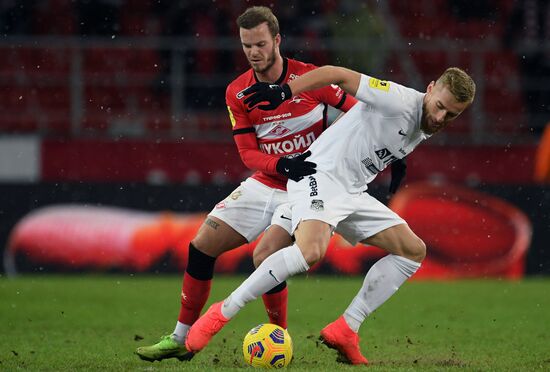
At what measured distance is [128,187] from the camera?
12648mm

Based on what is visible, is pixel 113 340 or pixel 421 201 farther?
pixel 421 201

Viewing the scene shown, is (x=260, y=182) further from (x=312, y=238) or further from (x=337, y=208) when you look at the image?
(x=312, y=238)

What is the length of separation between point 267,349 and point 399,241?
1.06 metres

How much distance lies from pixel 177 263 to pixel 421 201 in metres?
3.09

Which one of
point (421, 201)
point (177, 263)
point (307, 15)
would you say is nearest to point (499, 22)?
point (307, 15)

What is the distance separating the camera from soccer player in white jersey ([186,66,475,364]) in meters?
5.78

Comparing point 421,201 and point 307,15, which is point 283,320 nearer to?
point 421,201

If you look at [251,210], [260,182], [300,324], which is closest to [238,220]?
[251,210]

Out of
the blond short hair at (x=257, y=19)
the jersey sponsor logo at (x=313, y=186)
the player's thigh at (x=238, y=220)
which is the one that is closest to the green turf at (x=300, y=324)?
the player's thigh at (x=238, y=220)

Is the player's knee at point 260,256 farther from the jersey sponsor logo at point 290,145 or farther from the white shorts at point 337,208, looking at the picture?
the jersey sponsor logo at point 290,145

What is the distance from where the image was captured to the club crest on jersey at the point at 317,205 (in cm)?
594

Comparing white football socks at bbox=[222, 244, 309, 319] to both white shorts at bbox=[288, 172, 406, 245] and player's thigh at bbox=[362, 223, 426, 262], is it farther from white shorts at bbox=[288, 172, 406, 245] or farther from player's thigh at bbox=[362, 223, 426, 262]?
player's thigh at bbox=[362, 223, 426, 262]

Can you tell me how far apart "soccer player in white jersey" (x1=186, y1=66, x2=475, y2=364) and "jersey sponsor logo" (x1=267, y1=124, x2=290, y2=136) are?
0.37m

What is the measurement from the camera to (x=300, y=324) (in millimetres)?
8695
